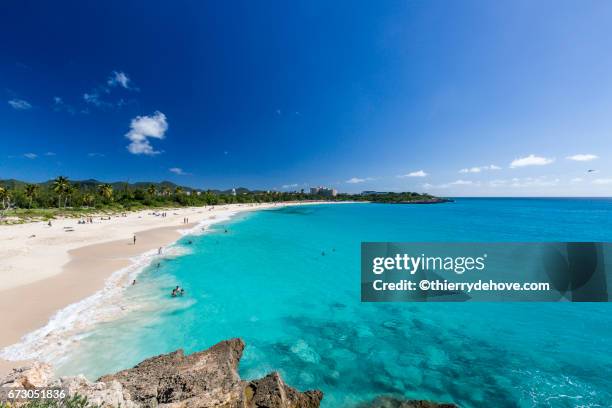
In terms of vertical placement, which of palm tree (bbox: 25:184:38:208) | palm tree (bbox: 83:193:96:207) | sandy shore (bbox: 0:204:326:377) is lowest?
sandy shore (bbox: 0:204:326:377)

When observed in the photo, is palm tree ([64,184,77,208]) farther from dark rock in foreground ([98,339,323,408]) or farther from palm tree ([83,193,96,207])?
dark rock in foreground ([98,339,323,408])

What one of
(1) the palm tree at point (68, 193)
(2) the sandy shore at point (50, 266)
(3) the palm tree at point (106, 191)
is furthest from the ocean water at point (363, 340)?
(3) the palm tree at point (106, 191)

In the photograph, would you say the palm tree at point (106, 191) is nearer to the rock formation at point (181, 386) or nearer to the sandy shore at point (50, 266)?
the sandy shore at point (50, 266)

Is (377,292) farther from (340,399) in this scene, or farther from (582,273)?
(582,273)

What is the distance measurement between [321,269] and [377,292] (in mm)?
8076

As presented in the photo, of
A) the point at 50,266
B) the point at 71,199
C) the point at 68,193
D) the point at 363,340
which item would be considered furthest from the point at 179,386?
the point at 71,199

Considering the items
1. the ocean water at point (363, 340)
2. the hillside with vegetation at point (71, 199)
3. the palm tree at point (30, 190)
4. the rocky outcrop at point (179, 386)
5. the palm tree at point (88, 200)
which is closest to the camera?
the rocky outcrop at point (179, 386)

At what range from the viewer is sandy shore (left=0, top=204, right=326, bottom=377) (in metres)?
12.9

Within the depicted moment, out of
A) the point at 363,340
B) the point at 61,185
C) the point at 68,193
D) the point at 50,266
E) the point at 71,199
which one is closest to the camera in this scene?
the point at 363,340

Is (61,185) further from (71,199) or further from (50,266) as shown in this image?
(50,266)

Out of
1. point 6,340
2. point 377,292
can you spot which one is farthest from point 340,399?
point 6,340

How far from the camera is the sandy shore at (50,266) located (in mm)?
12938

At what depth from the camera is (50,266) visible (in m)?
20.8

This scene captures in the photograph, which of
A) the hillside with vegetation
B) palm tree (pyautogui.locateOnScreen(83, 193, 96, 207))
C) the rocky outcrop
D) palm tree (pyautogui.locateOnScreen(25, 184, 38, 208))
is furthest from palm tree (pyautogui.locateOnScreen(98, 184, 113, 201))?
the rocky outcrop
